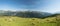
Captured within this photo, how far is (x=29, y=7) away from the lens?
161 cm

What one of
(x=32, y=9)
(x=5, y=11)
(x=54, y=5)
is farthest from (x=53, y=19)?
(x=5, y=11)

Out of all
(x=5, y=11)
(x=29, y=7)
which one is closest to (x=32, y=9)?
(x=29, y=7)

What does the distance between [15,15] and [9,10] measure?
0.10m

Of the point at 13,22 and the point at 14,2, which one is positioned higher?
the point at 14,2

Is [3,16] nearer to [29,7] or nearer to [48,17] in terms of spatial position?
[29,7]

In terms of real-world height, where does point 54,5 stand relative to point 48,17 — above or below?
above

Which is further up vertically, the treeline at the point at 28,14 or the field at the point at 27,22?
the treeline at the point at 28,14

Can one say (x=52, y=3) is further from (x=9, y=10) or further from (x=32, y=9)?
(x=9, y=10)

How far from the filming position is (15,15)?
163 centimetres

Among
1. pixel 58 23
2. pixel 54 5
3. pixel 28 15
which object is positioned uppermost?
pixel 54 5

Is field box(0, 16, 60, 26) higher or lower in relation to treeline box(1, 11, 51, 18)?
lower

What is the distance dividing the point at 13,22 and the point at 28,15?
202 millimetres

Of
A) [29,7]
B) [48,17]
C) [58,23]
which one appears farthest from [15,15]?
[58,23]

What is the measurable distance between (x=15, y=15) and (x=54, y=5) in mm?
491
